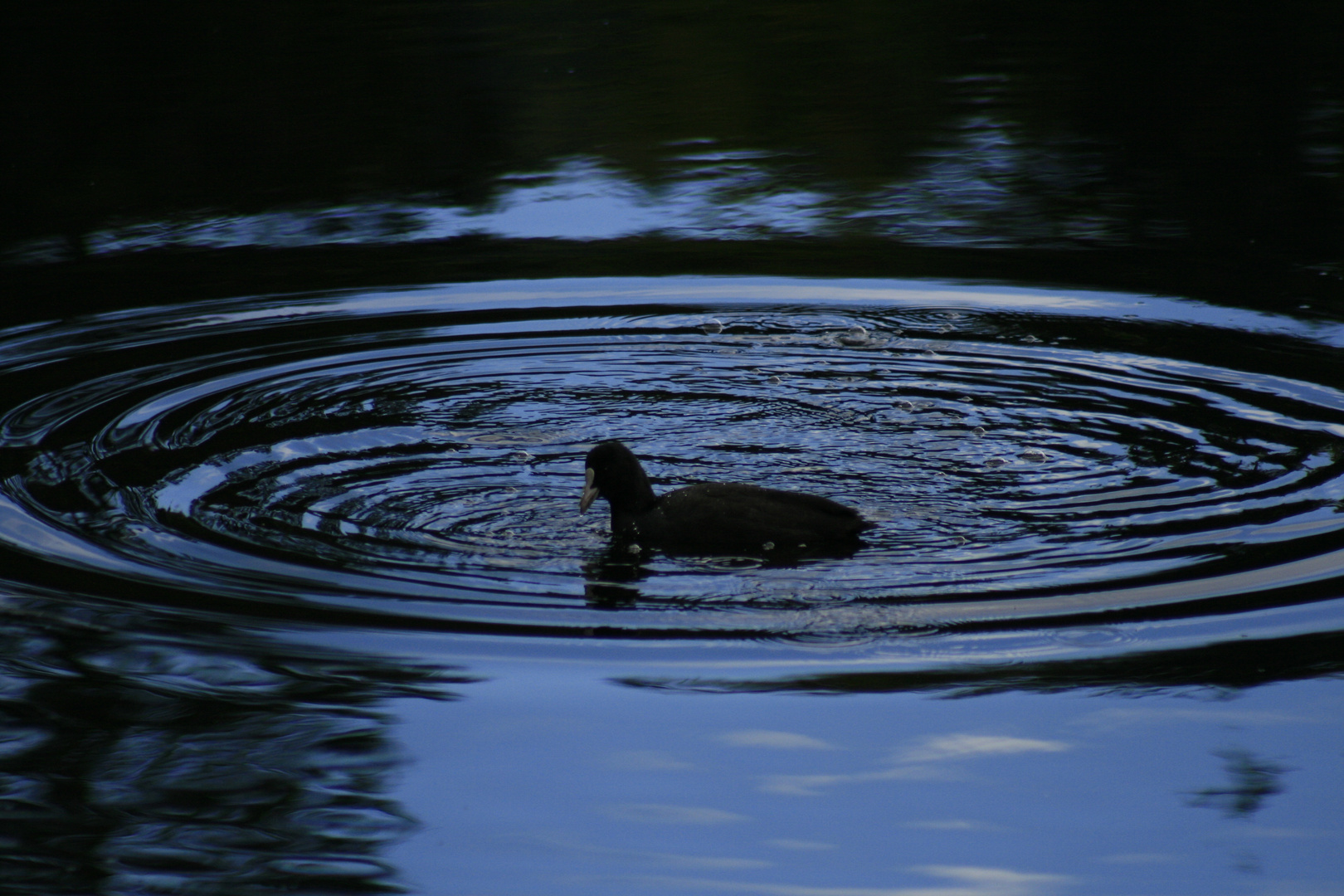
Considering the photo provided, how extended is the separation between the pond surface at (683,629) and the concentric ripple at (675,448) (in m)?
0.03

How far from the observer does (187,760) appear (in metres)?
5.68

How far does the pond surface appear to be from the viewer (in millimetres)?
5051

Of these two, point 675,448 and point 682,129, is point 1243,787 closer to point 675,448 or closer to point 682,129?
point 675,448

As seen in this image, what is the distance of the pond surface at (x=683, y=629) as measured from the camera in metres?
5.05

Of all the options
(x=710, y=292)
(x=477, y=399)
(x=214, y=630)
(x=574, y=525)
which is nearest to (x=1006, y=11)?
(x=710, y=292)

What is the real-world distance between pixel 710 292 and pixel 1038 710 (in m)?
6.72

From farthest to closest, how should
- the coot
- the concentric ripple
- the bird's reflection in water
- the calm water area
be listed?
the coot
the bird's reflection in water
the concentric ripple
the calm water area

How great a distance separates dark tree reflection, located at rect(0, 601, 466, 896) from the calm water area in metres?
0.02

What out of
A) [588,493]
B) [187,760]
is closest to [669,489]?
[588,493]

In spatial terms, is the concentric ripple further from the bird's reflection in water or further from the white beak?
the white beak

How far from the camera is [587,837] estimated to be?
5.07 metres

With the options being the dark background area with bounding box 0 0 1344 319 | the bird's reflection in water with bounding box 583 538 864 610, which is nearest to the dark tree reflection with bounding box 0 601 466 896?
the bird's reflection in water with bounding box 583 538 864 610

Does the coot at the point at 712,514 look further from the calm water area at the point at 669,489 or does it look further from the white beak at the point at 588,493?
the calm water area at the point at 669,489

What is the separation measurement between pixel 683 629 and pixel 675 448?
258 centimetres
